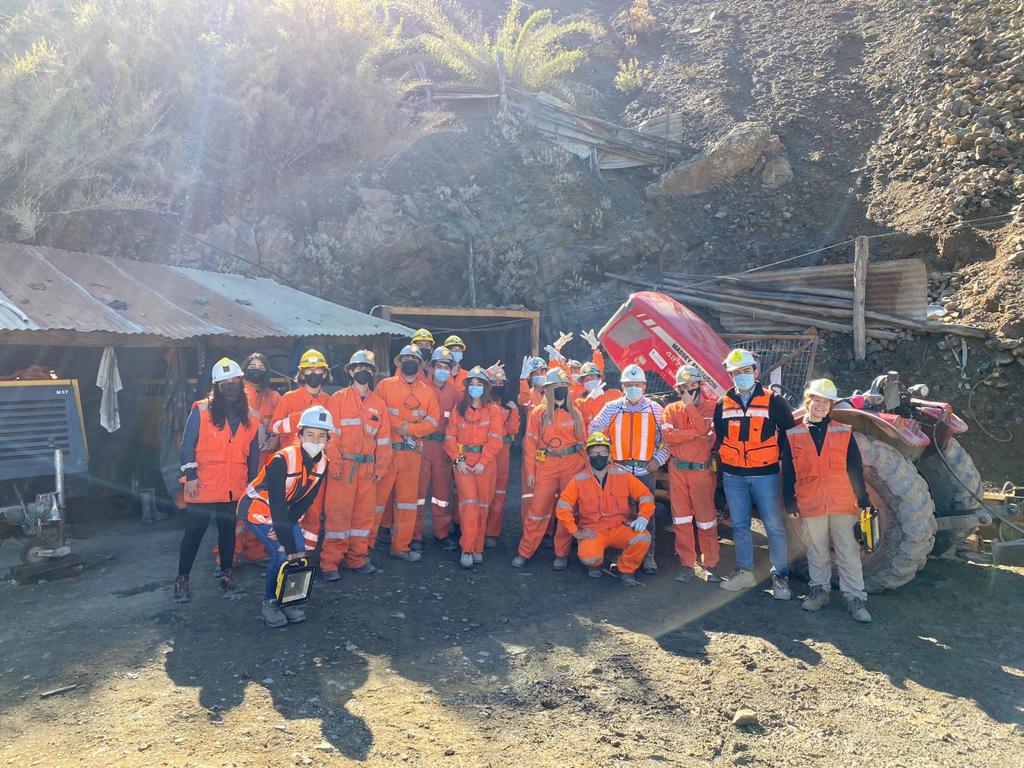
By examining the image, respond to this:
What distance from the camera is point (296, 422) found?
5.98 meters

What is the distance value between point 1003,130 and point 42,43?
15.4 m

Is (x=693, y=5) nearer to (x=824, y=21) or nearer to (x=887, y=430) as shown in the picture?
(x=824, y=21)

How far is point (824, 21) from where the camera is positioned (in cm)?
1972

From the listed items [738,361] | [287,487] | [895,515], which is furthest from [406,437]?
[895,515]

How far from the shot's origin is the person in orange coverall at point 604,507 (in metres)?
6.13

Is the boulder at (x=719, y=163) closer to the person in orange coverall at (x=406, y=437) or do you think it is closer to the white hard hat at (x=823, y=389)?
the person in orange coverall at (x=406, y=437)

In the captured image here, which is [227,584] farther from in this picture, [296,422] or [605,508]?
[605,508]

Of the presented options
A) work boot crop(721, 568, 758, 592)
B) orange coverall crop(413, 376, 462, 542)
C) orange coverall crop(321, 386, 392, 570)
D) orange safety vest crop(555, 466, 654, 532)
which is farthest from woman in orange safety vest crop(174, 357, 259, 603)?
work boot crop(721, 568, 758, 592)

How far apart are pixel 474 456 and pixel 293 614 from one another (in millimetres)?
2264

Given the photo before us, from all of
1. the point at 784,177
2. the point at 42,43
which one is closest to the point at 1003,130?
the point at 784,177

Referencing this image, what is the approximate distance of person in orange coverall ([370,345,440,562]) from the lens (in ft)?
21.6

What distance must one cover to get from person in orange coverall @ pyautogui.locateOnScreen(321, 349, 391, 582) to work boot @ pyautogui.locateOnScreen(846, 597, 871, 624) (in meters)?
3.91

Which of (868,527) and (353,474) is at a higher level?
(353,474)

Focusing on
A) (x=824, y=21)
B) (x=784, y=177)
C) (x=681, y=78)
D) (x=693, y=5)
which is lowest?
(x=784, y=177)
